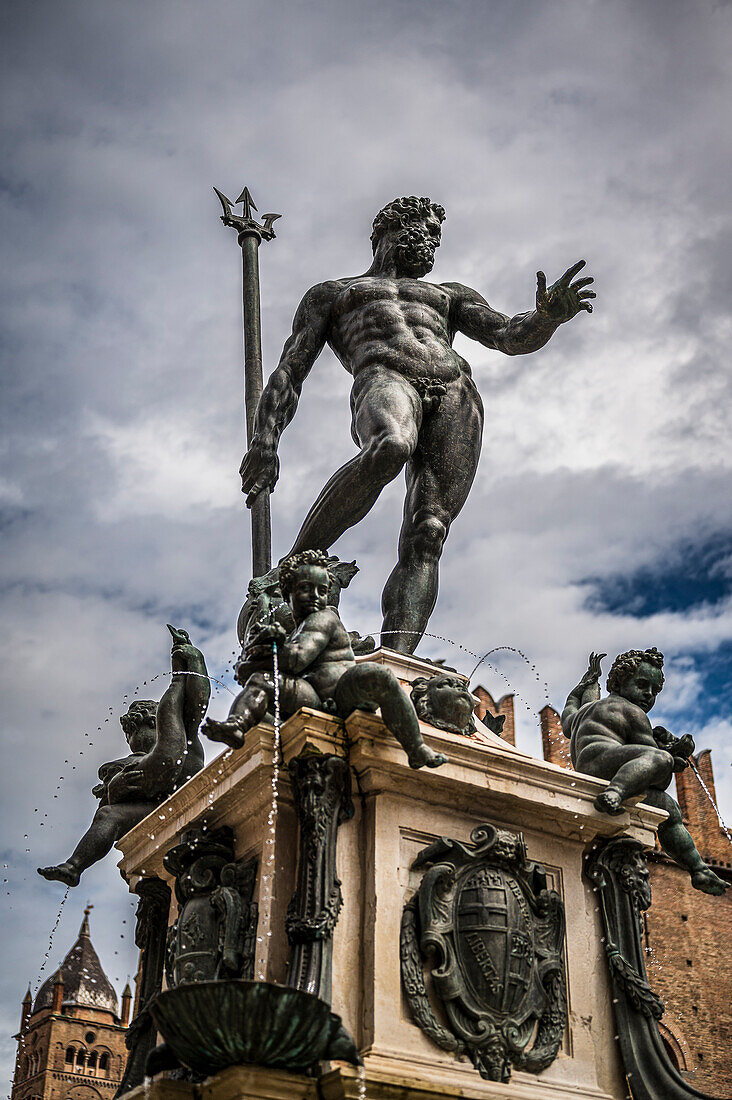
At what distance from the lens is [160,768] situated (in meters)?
6.32

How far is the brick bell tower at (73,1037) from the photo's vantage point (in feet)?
152

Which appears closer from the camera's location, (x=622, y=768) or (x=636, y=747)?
(x=622, y=768)

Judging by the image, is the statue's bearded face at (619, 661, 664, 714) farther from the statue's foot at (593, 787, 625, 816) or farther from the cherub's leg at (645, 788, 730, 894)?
the statue's foot at (593, 787, 625, 816)

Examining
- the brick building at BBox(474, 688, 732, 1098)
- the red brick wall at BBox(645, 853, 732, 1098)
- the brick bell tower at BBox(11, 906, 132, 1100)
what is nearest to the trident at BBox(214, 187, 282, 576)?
the brick building at BBox(474, 688, 732, 1098)

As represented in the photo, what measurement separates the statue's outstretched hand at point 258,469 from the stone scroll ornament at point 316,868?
8.08 feet

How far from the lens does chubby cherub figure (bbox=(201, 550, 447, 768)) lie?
197 inches

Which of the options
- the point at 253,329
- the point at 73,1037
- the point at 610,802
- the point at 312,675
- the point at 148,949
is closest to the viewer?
the point at 312,675

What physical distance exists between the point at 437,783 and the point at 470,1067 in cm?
113

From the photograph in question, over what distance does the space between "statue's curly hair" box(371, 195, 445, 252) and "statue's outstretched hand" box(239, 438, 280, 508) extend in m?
1.63

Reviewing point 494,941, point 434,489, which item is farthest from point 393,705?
point 434,489

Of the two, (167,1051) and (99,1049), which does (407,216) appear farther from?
(99,1049)

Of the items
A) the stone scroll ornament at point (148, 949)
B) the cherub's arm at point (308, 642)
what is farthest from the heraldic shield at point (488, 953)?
the stone scroll ornament at point (148, 949)

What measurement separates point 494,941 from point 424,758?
827 millimetres

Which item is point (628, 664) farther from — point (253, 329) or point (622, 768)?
point (253, 329)
